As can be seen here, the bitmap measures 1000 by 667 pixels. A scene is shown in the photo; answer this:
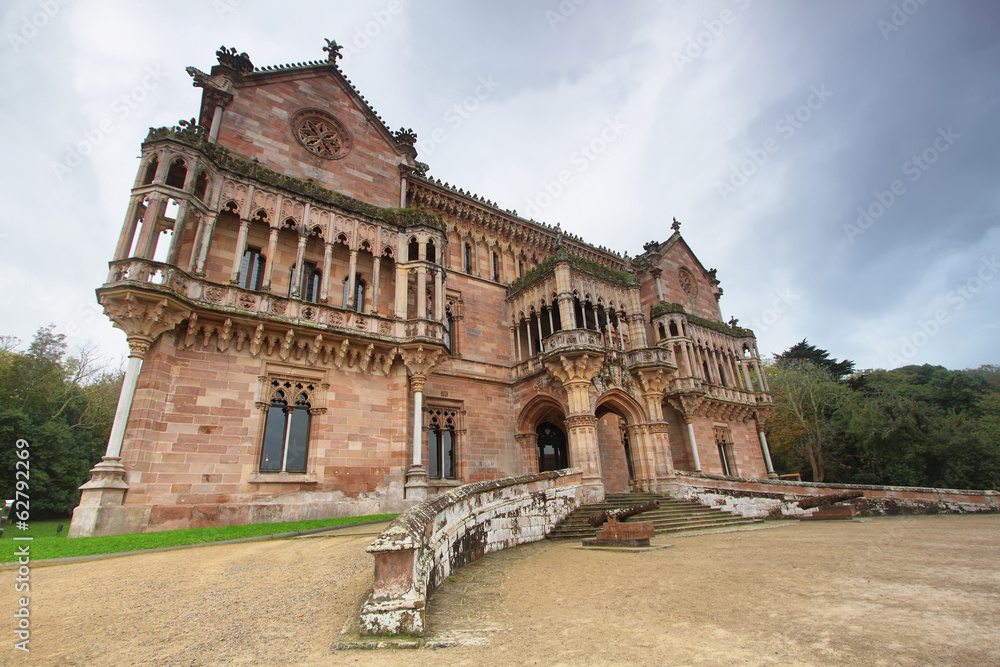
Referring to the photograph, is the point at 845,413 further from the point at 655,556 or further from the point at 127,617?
the point at 127,617

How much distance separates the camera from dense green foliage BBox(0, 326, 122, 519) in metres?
23.6

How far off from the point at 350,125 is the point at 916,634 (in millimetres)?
21949

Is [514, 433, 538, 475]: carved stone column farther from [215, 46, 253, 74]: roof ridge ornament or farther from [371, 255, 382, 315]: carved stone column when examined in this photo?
[215, 46, 253, 74]: roof ridge ornament

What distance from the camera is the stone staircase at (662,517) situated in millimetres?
13169

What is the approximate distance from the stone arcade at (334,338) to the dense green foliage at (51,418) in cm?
1773

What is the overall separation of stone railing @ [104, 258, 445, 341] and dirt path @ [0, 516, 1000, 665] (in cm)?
753

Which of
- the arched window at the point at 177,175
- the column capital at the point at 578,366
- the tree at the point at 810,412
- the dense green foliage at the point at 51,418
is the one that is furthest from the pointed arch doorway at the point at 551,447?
the dense green foliage at the point at 51,418

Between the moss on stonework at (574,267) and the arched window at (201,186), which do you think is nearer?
the arched window at (201,186)

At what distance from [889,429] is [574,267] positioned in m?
24.3

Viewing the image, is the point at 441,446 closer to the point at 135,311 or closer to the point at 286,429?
the point at 286,429

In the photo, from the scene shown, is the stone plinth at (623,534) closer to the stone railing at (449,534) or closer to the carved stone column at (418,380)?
the stone railing at (449,534)

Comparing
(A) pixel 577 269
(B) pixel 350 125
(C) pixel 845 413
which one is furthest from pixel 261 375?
(C) pixel 845 413

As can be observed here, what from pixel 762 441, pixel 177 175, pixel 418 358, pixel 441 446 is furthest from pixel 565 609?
pixel 762 441

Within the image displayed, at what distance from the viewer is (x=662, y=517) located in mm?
14914
